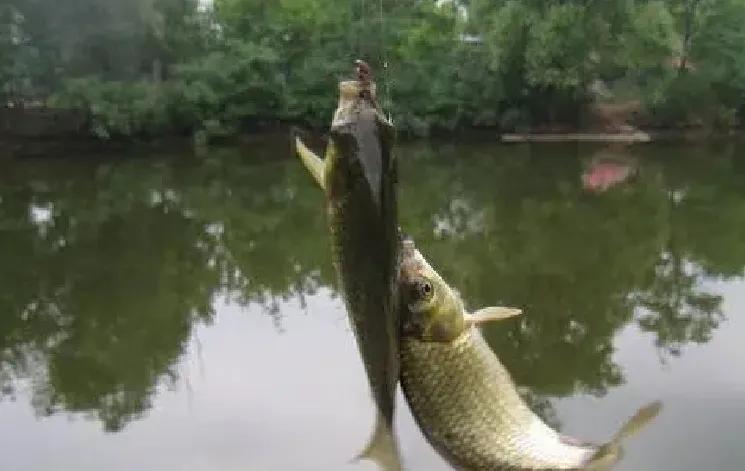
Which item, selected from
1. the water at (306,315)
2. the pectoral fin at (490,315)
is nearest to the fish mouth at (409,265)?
the pectoral fin at (490,315)

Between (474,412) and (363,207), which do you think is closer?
(363,207)

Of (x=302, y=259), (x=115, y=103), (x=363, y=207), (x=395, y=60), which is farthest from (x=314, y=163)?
(x=395, y=60)

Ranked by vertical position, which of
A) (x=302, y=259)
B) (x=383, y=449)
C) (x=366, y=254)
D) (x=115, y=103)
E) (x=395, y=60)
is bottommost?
(x=302, y=259)

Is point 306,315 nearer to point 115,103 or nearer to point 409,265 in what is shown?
point 409,265

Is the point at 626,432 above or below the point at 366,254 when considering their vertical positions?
below

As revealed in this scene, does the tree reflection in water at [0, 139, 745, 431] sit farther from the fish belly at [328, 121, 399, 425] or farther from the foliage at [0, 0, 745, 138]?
the fish belly at [328, 121, 399, 425]

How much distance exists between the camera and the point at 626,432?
111 centimetres

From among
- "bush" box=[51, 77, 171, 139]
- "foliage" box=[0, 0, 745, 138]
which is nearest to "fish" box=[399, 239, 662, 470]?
"bush" box=[51, 77, 171, 139]

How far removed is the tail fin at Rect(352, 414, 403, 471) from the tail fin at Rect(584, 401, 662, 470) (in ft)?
0.77

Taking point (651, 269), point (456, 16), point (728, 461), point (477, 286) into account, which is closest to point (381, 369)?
point (728, 461)

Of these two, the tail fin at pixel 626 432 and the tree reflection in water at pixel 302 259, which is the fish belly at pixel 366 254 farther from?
the tree reflection in water at pixel 302 259

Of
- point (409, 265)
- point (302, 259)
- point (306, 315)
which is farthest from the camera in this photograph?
point (302, 259)

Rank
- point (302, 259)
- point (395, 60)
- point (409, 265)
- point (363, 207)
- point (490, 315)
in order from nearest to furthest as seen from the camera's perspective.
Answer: point (363, 207) → point (409, 265) → point (490, 315) → point (302, 259) → point (395, 60)

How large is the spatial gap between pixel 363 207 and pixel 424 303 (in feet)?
0.60
